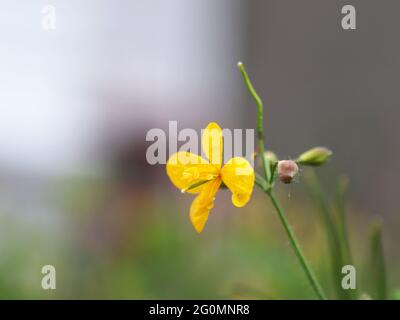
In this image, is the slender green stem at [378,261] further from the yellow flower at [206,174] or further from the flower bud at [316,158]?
the yellow flower at [206,174]

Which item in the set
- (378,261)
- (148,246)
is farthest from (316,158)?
(148,246)

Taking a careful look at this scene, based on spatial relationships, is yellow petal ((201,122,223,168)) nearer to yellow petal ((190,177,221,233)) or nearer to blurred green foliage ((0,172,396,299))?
yellow petal ((190,177,221,233))

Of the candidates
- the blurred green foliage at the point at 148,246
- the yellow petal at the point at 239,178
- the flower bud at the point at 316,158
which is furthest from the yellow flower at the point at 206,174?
the blurred green foliage at the point at 148,246

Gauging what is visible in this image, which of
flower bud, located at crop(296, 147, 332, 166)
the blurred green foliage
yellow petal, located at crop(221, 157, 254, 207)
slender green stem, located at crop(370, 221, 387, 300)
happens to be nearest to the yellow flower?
yellow petal, located at crop(221, 157, 254, 207)

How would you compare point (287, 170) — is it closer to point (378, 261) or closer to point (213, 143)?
point (213, 143)

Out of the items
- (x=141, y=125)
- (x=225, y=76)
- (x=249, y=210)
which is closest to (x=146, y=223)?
(x=249, y=210)

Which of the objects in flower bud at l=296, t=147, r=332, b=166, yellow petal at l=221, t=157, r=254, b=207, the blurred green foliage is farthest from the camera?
the blurred green foliage

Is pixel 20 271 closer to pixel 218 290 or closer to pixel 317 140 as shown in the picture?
pixel 218 290

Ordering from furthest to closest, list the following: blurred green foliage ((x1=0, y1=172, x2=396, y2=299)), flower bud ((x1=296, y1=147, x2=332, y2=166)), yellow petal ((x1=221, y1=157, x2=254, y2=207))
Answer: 1. blurred green foliage ((x1=0, y1=172, x2=396, y2=299))
2. flower bud ((x1=296, y1=147, x2=332, y2=166))
3. yellow petal ((x1=221, y1=157, x2=254, y2=207))
